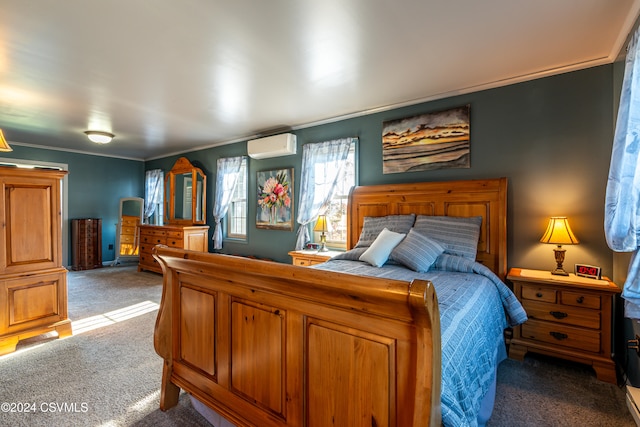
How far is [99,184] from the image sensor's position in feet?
21.7

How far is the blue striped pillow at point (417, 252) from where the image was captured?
246 centimetres

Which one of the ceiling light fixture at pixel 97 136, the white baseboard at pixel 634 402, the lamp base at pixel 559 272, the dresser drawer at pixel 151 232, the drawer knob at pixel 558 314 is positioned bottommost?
the white baseboard at pixel 634 402

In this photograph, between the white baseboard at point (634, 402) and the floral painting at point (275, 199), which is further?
the floral painting at point (275, 199)

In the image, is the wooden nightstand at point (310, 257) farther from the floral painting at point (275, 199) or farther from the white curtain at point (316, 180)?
the floral painting at point (275, 199)

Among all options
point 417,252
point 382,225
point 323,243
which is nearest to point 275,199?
point 323,243

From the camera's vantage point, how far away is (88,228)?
6.17 meters

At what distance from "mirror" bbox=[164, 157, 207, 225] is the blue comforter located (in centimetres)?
383

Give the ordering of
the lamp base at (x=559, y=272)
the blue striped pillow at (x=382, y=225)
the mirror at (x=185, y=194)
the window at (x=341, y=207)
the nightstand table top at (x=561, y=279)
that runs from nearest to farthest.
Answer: the nightstand table top at (x=561, y=279), the lamp base at (x=559, y=272), the blue striped pillow at (x=382, y=225), the window at (x=341, y=207), the mirror at (x=185, y=194)

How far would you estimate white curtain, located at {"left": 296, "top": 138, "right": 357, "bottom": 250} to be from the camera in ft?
13.0

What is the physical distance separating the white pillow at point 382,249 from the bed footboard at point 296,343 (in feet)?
4.76

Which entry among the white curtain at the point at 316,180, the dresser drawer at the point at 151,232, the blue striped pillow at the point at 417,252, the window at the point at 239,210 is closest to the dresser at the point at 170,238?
the dresser drawer at the point at 151,232

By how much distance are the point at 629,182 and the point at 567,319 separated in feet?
3.86

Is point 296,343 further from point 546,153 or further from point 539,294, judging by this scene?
point 546,153

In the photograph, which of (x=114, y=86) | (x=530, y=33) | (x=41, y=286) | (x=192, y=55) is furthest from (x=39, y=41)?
(x=530, y=33)
